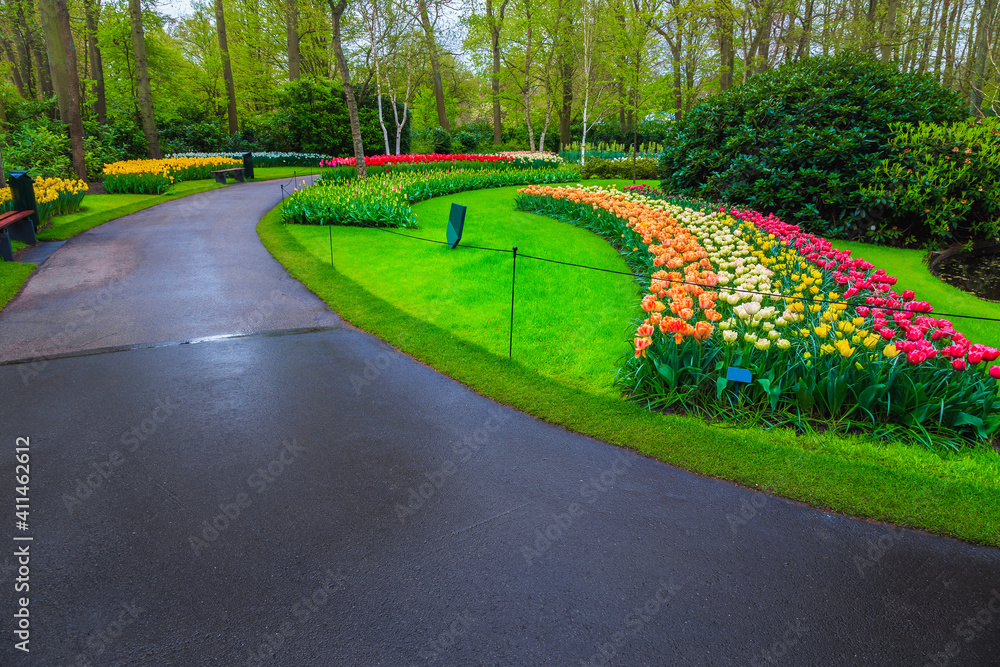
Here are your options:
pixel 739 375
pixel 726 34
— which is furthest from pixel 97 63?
pixel 739 375

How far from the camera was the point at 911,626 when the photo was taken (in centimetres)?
230

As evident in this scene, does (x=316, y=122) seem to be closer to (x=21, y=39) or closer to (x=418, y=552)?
(x=21, y=39)

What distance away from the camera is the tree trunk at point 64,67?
55.7 ft

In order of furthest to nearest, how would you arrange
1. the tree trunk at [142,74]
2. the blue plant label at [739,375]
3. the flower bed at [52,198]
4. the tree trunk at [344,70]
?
the tree trunk at [142,74]
the tree trunk at [344,70]
the flower bed at [52,198]
the blue plant label at [739,375]

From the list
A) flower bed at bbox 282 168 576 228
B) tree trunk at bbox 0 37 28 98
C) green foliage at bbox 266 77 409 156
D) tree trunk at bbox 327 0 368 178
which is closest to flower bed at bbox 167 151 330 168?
green foliage at bbox 266 77 409 156

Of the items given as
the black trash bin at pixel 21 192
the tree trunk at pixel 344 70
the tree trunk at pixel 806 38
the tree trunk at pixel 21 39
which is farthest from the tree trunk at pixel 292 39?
the tree trunk at pixel 806 38

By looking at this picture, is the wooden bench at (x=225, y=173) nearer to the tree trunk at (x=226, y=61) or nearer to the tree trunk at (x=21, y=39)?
the tree trunk at (x=226, y=61)

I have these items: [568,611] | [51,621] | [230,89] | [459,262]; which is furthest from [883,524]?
[230,89]

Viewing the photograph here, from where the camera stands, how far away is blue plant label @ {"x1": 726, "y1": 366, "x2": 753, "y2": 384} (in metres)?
3.91

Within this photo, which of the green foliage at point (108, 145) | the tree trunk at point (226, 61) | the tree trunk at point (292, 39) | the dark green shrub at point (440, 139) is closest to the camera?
the green foliage at point (108, 145)

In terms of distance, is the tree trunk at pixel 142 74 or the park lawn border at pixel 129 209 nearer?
the park lawn border at pixel 129 209

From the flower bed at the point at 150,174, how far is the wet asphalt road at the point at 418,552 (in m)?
14.3

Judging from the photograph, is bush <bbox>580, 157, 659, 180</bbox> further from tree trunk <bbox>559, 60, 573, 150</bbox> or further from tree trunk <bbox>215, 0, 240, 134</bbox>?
tree trunk <bbox>215, 0, 240, 134</bbox>

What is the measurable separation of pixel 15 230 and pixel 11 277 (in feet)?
10.8
